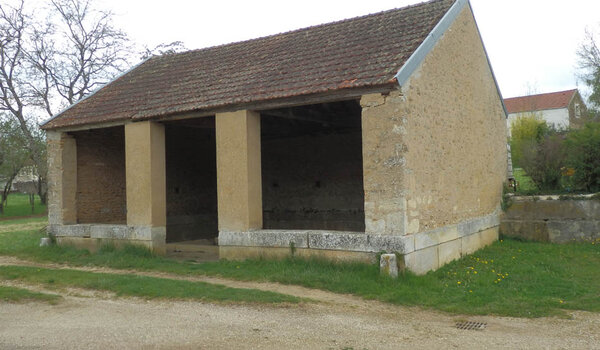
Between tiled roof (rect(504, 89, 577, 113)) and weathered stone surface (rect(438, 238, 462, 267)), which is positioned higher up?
tiled roof (rect(504, 89, 577, 113))

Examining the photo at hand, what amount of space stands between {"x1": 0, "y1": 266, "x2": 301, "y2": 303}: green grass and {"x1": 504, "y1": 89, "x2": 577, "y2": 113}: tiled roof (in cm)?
3590

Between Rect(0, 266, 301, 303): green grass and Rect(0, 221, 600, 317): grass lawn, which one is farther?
Rect(0, 266, 301, 303): green grass

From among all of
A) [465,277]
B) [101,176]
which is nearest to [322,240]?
[465,277]

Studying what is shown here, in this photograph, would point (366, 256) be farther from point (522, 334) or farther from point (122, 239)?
point (122, 239)

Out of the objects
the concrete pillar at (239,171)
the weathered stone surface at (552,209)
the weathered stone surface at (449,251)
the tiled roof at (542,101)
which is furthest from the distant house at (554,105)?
the concrete pillar at (239,171)

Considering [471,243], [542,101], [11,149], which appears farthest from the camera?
[542,101]

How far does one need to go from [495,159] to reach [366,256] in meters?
6.59

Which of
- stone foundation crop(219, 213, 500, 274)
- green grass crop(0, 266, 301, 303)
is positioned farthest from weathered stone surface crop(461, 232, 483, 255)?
green grass crop(0, 266, 301, 303)

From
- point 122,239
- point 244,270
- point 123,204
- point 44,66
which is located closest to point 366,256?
point 244,270

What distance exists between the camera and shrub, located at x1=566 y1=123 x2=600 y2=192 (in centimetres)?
1262

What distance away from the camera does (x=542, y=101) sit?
4100 cm

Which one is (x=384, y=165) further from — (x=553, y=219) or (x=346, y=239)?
(x=553, y=219)

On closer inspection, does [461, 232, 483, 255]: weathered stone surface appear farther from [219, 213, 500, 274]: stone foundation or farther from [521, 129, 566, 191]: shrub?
[521, 129, 566, 191]: shrub

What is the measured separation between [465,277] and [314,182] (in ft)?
27.0
